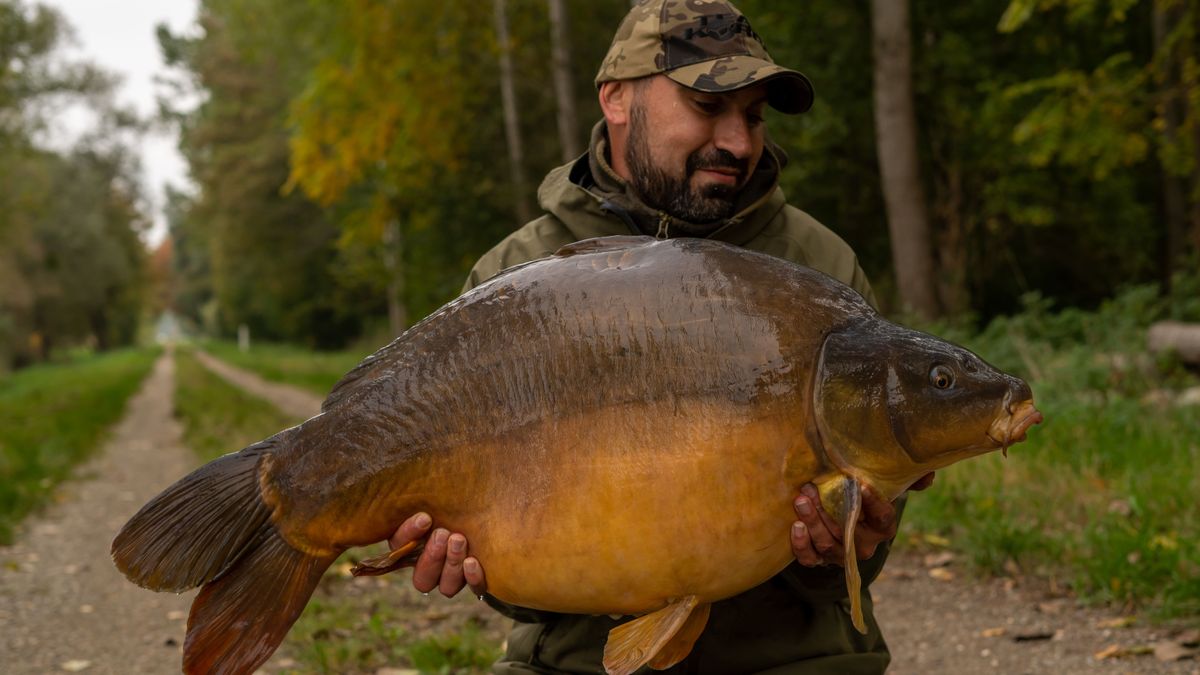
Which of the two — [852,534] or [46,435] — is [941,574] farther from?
[46,435]

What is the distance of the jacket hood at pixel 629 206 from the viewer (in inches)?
113

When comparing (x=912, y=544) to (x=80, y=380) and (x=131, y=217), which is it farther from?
(x=131, y=217)

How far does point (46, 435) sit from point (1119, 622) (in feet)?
39.5

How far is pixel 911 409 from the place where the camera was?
2053mm

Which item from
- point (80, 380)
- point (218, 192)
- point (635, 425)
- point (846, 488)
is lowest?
point (80, 380)

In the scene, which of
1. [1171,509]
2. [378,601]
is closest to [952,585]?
[1171,509]

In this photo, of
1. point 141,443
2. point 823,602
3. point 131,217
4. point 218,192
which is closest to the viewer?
point 823,602

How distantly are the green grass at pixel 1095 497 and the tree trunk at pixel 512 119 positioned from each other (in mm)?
8946

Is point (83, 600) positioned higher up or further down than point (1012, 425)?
further down

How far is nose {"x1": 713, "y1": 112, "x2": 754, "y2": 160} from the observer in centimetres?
278

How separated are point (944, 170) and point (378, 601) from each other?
35.0 ft

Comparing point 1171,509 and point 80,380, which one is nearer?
point 1171,509

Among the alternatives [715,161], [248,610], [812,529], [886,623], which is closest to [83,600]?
[886,623]

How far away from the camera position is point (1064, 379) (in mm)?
8133
